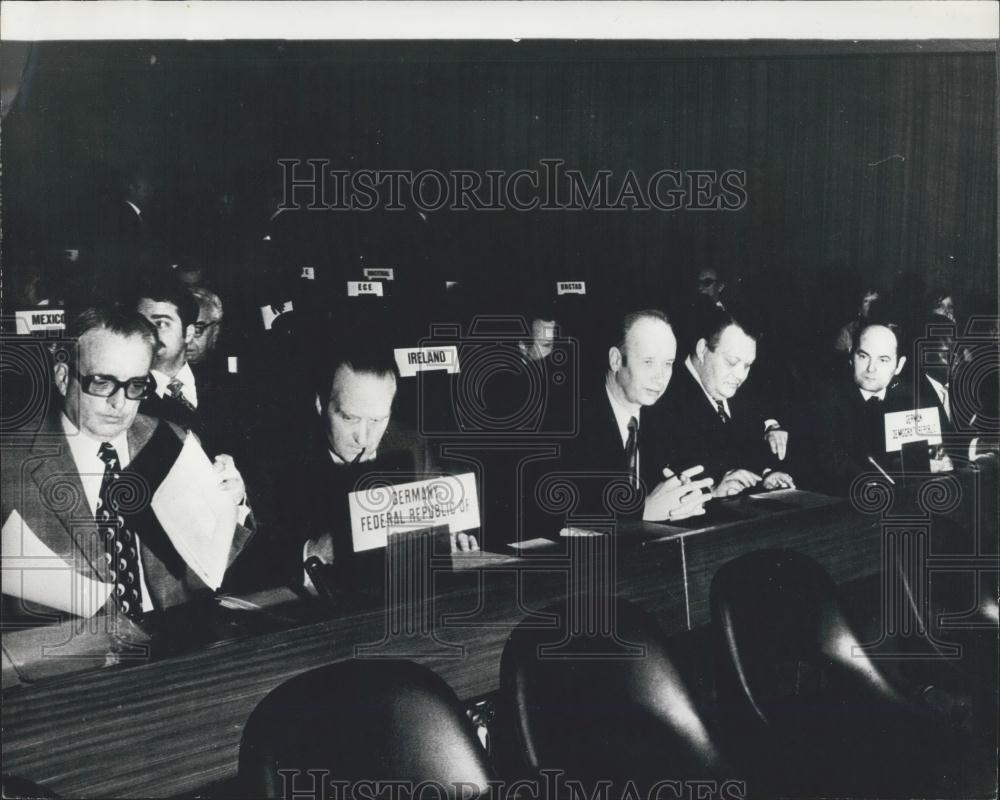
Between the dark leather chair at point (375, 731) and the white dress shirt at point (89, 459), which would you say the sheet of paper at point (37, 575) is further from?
the dark leather chair at point (375, 731)

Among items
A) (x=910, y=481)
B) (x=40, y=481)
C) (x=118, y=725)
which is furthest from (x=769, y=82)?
(x=118, y=725)

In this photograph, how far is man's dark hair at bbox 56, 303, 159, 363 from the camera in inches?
74.2

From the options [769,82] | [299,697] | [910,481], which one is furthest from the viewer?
[910,481]

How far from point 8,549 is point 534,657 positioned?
1196 millimetres

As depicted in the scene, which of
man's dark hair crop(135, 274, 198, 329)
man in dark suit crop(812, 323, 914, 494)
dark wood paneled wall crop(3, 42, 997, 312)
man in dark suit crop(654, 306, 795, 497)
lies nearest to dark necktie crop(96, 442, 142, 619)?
man's dark hair crop(135, 274, 198, 329)

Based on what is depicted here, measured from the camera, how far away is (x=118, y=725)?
1.86 meters

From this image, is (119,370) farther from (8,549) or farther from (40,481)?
(8,549)

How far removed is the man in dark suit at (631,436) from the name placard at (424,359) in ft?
1.18

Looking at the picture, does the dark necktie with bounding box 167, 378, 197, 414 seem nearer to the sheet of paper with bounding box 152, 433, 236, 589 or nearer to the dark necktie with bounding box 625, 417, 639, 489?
the sheet of paper with bounding box 152, 433, 236, 589

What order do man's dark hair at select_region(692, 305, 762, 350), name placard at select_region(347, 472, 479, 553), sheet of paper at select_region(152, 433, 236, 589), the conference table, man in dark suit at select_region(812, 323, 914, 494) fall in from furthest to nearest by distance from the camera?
man in dark suit at select_region(812, 323, 914, 494) → man's dark hair at select_region(692, 305, 762, 350) → name placard at select_region(347, 472, 479, 553) → sheet of paper at select_region(152, 433, 236, 589) → the conference table

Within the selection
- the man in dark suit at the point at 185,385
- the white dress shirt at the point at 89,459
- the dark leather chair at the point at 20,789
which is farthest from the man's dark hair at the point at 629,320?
the dark leather chair at the point at 20,789

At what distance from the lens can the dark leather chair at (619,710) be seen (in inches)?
81.9

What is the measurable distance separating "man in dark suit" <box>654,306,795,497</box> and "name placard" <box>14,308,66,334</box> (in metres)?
1.44

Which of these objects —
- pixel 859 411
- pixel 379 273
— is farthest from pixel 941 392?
pixel 379 273
